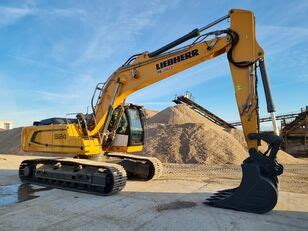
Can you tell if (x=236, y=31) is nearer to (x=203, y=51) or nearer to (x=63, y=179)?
(x=203, y=51)

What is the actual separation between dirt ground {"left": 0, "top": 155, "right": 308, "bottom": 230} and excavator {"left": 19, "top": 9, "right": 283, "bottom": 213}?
16.6 inches

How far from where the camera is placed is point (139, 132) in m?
10.2

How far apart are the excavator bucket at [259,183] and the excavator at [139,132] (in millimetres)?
18

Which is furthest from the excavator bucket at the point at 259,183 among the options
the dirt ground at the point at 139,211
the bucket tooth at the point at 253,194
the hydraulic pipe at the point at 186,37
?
the hydraulic pipe at the point at 186,37

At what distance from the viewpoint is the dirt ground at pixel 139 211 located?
547 cm

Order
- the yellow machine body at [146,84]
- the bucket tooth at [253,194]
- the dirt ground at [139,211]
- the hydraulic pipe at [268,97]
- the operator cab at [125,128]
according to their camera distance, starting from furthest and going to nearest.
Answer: the operator cab at [125,128] → the yellow machine body at [146,84] → the hydraulic pipe at [268,97] → the bucket tooth at [253,194] → the dirt ground at [139,211]

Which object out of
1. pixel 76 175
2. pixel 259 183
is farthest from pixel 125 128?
pixel 259 183

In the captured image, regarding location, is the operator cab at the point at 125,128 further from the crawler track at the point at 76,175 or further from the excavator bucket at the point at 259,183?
the excavator bucket at the point at 259,183

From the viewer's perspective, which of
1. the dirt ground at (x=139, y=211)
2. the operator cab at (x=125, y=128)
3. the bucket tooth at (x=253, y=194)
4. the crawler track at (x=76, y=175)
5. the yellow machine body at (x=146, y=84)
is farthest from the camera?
the operator cab at (x=125, y=128)

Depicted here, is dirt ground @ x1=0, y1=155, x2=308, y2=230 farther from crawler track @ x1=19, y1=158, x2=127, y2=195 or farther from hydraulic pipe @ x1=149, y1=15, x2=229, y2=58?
hydraulic pipe @ x1=149, y1=15, x2=229, y2=58

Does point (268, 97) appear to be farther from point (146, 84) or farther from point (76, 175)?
point (76, 175)

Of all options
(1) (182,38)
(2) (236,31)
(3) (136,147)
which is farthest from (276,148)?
(3) (136,147)

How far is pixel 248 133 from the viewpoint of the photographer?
6828mm

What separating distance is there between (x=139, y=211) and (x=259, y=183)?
2.33 meters
